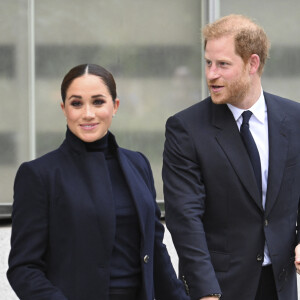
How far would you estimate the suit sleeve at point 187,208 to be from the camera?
4.16 m

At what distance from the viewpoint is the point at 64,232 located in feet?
11.7

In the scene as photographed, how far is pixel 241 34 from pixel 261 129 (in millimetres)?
485

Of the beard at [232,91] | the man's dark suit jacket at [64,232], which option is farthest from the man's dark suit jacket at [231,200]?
the man's dark suit jacket at [64,232]

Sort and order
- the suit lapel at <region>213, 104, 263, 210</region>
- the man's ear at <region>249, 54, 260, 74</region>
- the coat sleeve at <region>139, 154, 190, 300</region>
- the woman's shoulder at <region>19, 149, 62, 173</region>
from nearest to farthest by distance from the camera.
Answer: the woman's shoulder at <region>19, 149, 62, 173</region>, the coat sleeve at <region>139, 154, 190, 300</region>, the suit lapel at <region>213, 104, 263, 210</region>, the man's ear at <region>249, 54, 260, 74</region>

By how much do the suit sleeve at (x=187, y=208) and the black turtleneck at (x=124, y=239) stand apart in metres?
0.53

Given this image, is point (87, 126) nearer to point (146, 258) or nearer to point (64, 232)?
point (64, 232)

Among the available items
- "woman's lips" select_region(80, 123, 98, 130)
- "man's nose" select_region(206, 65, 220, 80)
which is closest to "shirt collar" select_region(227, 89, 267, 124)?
"man's nose" select_region(206, 65, 220, 80)

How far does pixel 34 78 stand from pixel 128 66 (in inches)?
31.3

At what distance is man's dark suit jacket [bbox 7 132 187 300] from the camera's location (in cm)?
353

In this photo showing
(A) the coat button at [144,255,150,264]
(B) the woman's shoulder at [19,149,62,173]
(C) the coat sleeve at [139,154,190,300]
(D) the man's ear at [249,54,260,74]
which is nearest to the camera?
(B) the woman's shoulder at [19,149,62,173]

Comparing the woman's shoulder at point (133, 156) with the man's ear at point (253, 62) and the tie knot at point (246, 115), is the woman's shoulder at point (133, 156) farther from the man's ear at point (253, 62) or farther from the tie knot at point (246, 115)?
the man's ear at point (253, 62)

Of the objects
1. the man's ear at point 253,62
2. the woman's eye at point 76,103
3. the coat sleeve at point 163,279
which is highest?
the man's ear at point 253,62

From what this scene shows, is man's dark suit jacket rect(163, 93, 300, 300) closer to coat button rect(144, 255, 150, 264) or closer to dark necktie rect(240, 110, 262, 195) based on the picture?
dark necktie rect(240, 110, 262, 195)

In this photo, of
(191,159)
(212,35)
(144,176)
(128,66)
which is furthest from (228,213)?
(128,66)
